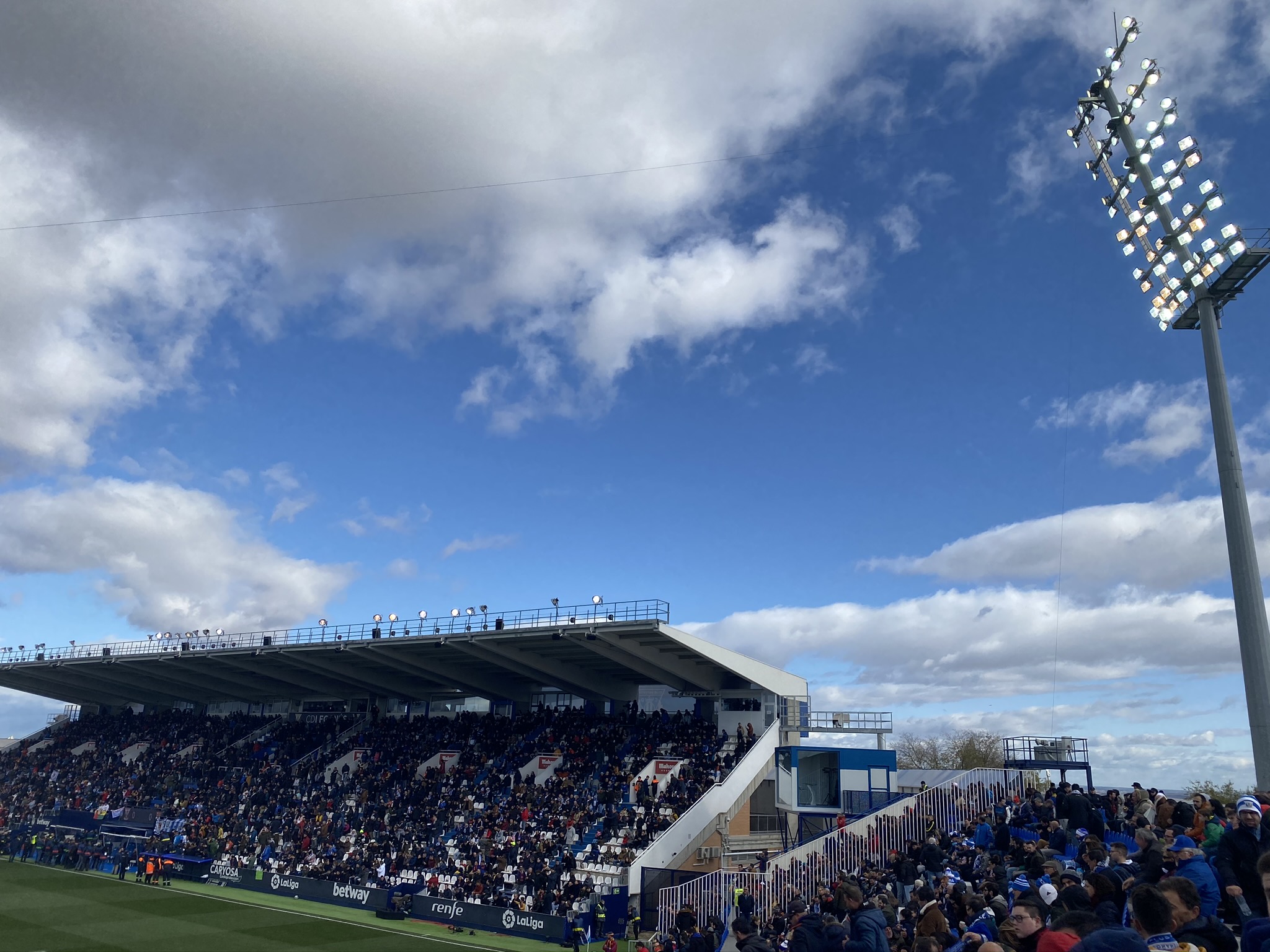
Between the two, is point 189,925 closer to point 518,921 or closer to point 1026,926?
point 518,921

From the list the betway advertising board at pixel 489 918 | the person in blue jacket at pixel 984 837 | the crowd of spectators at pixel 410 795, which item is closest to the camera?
the person in blue jacket at pixel 984 837

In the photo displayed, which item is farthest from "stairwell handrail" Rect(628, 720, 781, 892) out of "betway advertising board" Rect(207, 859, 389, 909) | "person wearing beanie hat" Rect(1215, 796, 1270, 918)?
"person wearing beanie hat" Rect(1215, 796, 1270, 918)

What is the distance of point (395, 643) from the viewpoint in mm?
41188

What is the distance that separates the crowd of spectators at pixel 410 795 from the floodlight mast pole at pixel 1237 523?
60.2 feet

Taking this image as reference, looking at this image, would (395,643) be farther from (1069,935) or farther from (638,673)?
(1069,935)

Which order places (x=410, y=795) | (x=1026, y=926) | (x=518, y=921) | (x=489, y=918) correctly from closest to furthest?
1. (x=1026, y=926)
2. (x=518, y=921)
3. (x=489, y=918)
4. (x=410, y=795)

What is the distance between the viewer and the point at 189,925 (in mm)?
27547

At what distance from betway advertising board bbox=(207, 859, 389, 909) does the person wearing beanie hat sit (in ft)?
97.1

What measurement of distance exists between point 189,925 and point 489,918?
9.42m

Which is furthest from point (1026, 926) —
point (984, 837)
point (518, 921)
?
point (518, 921)

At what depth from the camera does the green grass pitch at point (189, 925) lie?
24.6 meters

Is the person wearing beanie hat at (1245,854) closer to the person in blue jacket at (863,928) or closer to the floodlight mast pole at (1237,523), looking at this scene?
the person in blue jacket at (863,928)

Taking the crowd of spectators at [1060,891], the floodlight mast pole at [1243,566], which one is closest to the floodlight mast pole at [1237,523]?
the floodlight mast pole at [1243,566]

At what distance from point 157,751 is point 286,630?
61.7 feet
